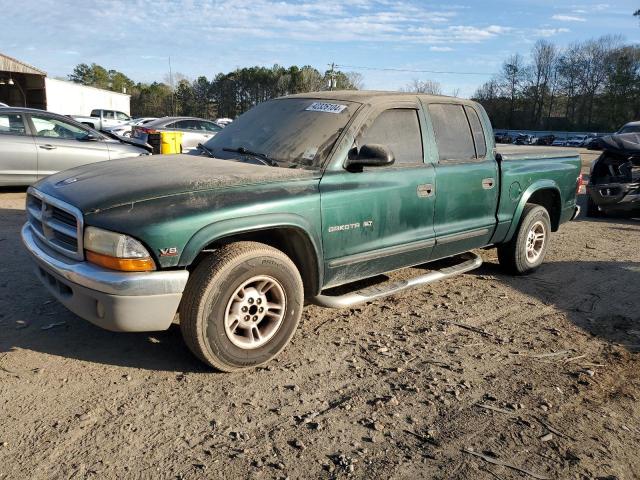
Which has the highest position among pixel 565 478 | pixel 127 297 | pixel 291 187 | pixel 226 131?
pixel 226 131

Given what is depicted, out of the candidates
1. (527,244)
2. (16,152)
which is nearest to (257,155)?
(527,244)

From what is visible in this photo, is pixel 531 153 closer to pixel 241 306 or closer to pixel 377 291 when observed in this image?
pixel 377 291

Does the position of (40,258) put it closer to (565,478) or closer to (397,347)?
(397,347)

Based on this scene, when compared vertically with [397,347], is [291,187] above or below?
above

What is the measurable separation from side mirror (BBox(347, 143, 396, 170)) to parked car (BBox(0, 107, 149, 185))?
6.94 metres

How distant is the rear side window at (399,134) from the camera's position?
425cm

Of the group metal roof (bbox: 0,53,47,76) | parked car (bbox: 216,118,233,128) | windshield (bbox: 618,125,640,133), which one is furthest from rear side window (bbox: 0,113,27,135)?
metal roof (bbox: 0,53,47,76)

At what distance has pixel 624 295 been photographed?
5285 mm

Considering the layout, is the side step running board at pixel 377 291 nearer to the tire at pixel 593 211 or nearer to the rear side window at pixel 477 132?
the rear side window at pixel 477 132

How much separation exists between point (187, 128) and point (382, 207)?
1408cm

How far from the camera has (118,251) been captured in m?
2.95

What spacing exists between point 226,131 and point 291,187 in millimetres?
1568

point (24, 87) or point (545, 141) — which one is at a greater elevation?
point (24, 87)

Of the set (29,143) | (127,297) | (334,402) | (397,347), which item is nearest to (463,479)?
(334,402)
